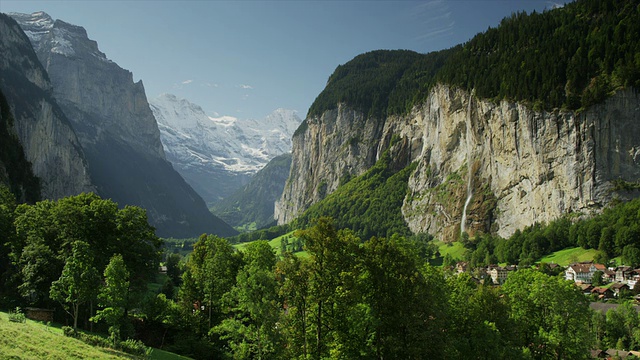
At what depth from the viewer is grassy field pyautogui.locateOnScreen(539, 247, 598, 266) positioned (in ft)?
339

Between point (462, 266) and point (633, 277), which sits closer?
point (633, 277)

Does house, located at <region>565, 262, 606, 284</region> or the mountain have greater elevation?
the mountain

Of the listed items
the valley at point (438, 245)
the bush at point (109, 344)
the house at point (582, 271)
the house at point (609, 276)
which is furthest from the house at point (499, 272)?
the bush at point (109, 344)

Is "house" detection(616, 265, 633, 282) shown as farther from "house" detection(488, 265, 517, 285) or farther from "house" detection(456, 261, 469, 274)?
"house" detection(456, 261, 469, 274)

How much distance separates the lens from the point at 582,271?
313 feet

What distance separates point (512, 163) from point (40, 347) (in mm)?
137150

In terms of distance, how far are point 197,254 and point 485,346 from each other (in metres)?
30.2

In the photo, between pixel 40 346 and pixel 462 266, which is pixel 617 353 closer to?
pixel 462 266

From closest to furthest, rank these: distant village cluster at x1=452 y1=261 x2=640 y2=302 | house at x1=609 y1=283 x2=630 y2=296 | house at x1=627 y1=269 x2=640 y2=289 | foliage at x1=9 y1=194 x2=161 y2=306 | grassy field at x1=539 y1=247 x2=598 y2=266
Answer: foliage at x1=9 y1=194 x2=161 y2=306 → house at x1=609 y1=283 x2=630 y2=296 → house at x1=627 y1=269 x2=640 y2=289 → distant village cluster at x1=452 y1=261 x2=640 y2=302 → grassy field at x1=539 y1=247 x2=598 y2=266

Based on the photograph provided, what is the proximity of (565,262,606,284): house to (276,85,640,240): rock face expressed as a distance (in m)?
24.8

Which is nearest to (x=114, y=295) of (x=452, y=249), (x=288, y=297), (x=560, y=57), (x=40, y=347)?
(x=40, y=347)

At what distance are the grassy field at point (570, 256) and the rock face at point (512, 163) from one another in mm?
14305

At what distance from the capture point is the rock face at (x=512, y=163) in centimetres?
11388

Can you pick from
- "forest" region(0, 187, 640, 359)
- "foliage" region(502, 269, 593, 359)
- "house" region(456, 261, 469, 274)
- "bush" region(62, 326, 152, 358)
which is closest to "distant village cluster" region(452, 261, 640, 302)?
"house" region(456, 261, 469, 274)
